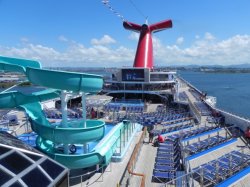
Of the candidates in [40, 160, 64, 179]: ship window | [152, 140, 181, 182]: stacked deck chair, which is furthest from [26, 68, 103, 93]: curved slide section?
[40, 160, 64, 179]: ship window

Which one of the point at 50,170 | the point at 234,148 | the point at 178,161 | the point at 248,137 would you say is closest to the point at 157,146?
the point at 178,161

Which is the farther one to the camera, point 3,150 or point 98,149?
point 98,149

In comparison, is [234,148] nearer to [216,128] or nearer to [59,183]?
[216,128]

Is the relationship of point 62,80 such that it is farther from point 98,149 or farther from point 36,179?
point 36,179

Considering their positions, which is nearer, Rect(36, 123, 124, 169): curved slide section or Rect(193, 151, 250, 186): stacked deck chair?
Rect(193, 151, 250, 186): stacked deck chair

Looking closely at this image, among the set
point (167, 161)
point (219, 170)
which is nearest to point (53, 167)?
point (219, 170)

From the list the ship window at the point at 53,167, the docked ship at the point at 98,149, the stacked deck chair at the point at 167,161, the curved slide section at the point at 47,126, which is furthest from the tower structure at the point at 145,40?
the ship window at the point at 53,167

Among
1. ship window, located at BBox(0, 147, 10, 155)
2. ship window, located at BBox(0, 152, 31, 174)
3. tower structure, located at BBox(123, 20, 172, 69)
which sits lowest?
ship window, located at BBox(0, 152, 31, 174)

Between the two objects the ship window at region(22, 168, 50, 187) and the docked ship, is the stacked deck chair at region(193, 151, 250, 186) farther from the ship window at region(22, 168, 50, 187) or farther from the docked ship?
the ship window at region(22, 168, 50, 187)
